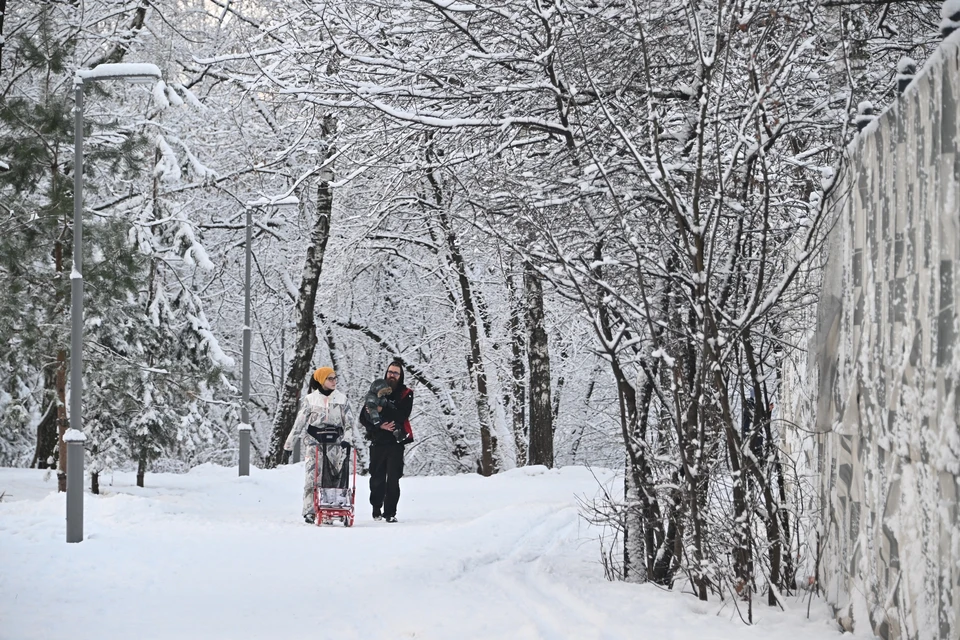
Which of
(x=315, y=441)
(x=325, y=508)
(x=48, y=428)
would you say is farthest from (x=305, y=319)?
(x=325, y=508)

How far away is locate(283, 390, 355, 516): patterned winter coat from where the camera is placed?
12.8 metres

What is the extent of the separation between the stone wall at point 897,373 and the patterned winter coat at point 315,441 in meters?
6.99

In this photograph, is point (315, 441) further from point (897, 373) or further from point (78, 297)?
point (897, 373)

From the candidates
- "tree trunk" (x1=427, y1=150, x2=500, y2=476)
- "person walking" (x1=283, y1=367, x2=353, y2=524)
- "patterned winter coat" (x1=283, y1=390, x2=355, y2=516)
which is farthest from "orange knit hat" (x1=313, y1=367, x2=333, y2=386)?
"tree trunk" (x1=427, y1=150, x2=500, y2=476)

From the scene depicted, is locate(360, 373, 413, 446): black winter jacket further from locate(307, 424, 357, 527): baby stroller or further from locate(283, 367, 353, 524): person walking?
locate(307, 424, 357, 527): baby stroller

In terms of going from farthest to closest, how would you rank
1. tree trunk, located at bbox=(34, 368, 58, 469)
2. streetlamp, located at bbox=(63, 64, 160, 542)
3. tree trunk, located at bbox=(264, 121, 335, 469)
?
tree trunk, located at bbox=(264, 121, 335, 469) → tree trunk, located at bbox=(34, 368, 58, 469) → streetlamp, located at bbox=(63, 64, 160, 542)

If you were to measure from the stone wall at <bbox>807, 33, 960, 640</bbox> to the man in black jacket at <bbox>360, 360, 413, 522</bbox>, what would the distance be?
708 cm

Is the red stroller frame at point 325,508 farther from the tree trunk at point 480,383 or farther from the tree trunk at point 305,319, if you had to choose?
the tree trunk at point 480,383

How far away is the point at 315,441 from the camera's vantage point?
12930 mm

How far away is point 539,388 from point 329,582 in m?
12.4

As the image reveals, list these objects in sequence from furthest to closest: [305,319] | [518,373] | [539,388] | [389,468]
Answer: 1. [518,373]
2. [305,319]
3. [539,388]
4. [389,468]

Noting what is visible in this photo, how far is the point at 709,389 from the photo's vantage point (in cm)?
660

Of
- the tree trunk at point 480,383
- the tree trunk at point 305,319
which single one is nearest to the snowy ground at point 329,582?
the tree trunk at point 305,319

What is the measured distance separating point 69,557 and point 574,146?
18.0ft
